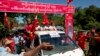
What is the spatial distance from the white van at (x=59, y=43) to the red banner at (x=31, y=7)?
253 centimetres

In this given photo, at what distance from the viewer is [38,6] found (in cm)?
1562

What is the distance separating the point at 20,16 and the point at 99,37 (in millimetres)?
26265

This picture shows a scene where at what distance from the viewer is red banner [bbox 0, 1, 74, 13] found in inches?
557

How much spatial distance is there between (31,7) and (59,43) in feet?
13.2

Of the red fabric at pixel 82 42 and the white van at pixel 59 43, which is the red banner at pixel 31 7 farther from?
the white van at pixel 59 43

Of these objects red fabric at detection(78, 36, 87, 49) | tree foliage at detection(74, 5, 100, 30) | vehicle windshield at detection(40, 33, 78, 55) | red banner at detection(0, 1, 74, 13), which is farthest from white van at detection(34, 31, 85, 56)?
tree foliage at detection(74, 5, 100, 30)

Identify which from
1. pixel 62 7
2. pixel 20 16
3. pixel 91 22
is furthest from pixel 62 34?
pixel 91 22

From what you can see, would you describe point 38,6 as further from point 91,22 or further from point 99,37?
point 91,22

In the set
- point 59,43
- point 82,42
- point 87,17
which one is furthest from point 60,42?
point 87,17

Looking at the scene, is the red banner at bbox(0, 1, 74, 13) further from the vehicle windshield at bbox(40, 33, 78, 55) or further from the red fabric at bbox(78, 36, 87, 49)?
the vehicle windshield at bbox(40, 33, 78, 55)

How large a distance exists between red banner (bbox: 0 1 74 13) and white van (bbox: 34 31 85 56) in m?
2.53

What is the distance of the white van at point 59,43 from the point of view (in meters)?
11.1

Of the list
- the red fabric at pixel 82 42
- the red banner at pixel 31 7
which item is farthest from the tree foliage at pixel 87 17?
the red fabric at pixel 82 42

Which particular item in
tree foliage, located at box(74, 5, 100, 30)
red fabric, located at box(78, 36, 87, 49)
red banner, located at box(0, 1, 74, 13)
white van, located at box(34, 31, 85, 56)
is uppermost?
red banner, located at box(0, 1, 74, 13)
